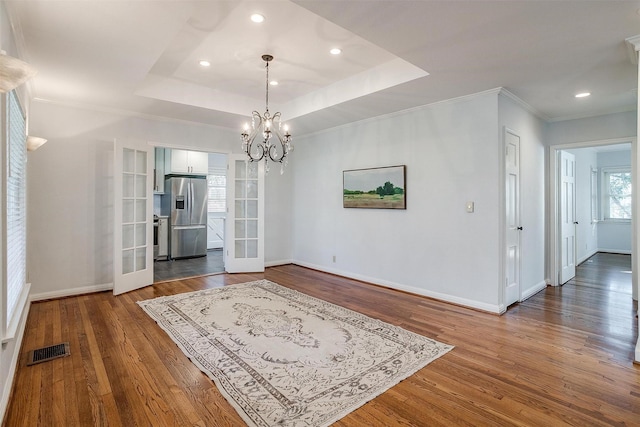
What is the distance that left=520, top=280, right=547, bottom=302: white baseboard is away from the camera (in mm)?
4270

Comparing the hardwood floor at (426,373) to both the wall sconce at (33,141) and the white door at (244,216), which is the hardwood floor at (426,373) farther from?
the white door at (244,216)

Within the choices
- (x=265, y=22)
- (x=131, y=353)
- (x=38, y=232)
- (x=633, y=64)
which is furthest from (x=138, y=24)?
(x=633, y=64)

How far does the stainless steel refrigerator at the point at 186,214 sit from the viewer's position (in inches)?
285

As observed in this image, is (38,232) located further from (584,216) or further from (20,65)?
(584,216)

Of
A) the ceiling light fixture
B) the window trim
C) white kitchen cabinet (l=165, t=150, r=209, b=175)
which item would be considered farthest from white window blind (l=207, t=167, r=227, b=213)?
the ceiling light fixture

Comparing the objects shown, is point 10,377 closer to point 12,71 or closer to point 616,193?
point 12,71

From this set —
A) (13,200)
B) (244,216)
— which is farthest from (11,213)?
(244,216)

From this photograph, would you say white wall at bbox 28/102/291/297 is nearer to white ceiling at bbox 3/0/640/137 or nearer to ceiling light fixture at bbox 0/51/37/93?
white ceiling at bbox 3/0/640/137

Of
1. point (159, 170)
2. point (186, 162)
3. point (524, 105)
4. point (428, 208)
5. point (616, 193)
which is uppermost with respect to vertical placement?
point (524, 105)

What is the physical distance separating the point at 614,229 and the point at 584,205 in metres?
1.91

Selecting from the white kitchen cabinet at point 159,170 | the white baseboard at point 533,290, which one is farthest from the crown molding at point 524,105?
the white kitchen cabinet at point 159,170

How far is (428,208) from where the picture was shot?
434 centimetres

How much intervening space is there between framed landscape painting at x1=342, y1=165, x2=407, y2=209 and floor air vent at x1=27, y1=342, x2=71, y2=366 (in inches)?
155

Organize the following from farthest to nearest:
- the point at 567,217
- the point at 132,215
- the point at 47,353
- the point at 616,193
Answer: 1. the point at 616,193
2. the point at 567,217
3. the point at 132,215
4. the point at 47,353
